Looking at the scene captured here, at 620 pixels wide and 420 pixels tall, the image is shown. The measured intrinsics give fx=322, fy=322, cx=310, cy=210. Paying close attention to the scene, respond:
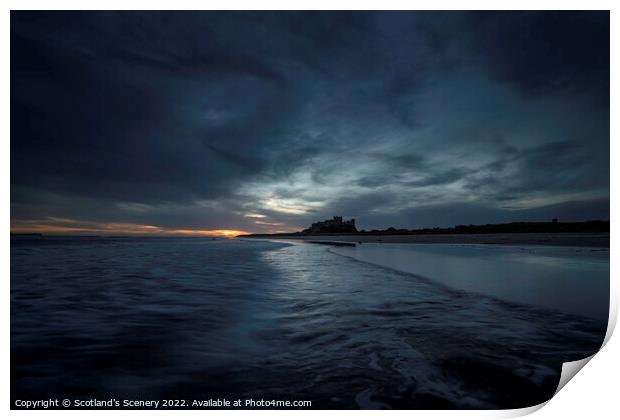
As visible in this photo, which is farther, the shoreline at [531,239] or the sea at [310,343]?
the shoreline at [531,239]

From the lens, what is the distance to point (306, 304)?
5.11 m

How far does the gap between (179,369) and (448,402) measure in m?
2.23

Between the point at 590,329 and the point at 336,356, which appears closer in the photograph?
the point at 336,356

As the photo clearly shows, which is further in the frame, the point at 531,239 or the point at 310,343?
the point at 531,239

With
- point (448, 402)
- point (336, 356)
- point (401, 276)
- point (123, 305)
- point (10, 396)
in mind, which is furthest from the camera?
point (401, 276)

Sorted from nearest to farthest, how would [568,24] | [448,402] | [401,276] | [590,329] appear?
[448,402]
[590,329]
[568,24]
[401,276]

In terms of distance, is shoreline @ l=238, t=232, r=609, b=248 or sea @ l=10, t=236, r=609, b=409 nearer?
sea @ l=10, t=236, r=609, b=409

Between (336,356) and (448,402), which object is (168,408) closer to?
(336,356)
